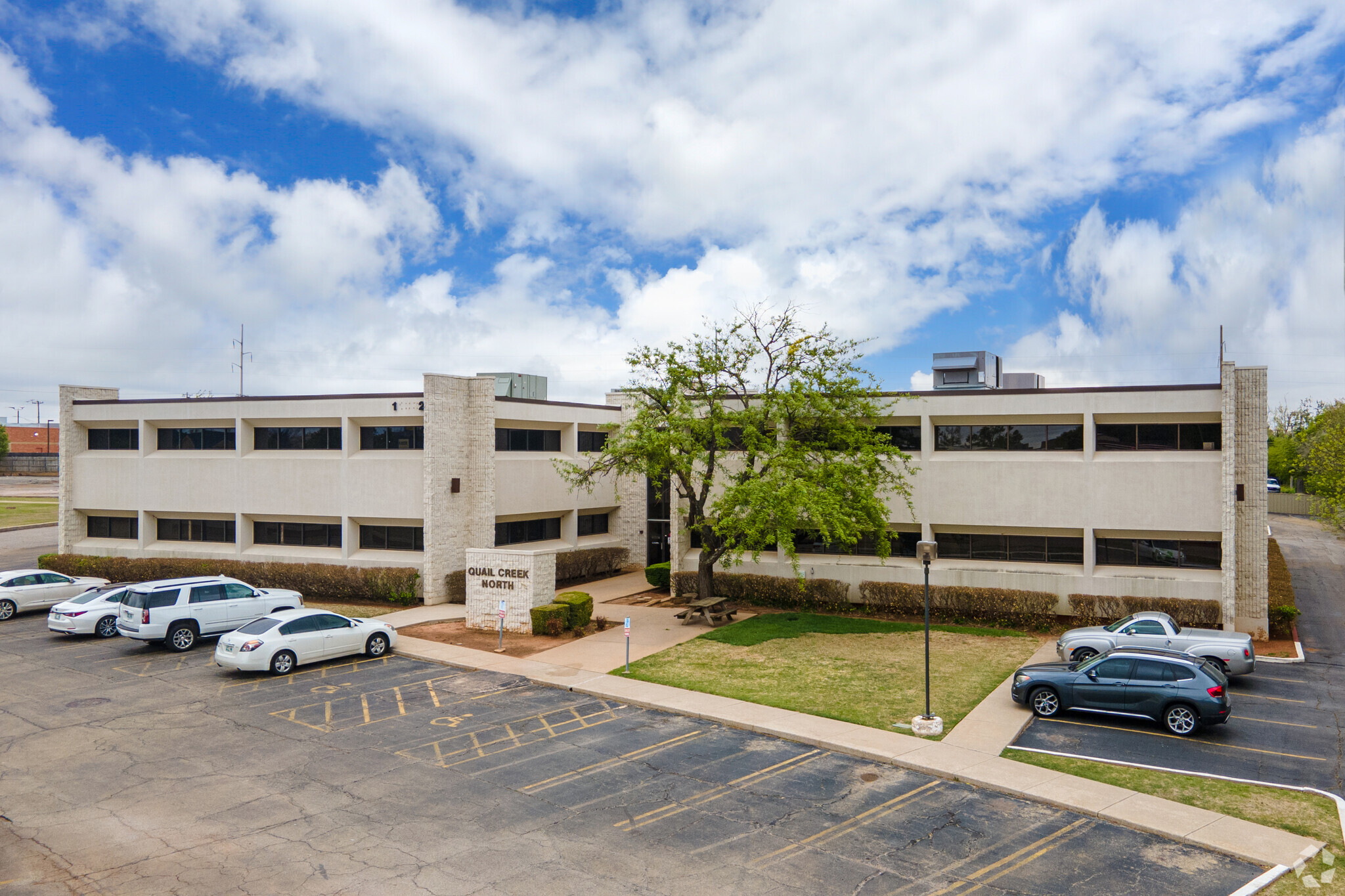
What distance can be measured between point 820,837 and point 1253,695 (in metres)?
13.1

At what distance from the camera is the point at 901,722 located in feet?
51.8

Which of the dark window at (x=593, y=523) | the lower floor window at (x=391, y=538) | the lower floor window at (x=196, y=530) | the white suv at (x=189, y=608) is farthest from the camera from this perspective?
the dark window at (x=593, y=523)

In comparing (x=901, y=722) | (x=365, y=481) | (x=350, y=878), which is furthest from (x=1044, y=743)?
(x=365, y=481)

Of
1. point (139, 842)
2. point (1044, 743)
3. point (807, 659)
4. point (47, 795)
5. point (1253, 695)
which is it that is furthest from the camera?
point (807, 659)

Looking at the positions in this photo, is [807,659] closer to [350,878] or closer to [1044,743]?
[1044,743]

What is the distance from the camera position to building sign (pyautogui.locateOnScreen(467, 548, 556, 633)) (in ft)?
80.6

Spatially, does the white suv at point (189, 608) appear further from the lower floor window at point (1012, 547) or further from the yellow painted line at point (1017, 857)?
the lower floor window at point (1012, 547)

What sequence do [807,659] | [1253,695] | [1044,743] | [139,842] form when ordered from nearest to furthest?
[139,842]
[1044,743]
[1253,695]
[807,659]

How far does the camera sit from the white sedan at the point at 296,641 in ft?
63.2

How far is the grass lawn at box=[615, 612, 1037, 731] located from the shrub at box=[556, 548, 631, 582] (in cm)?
1092

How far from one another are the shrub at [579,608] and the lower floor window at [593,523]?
12.1 meters

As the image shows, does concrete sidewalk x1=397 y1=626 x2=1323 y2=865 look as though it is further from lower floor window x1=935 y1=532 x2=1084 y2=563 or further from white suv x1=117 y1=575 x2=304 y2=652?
lower floor window x1=935 y1=532 x2=1084 y2=563

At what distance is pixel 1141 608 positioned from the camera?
973 inches

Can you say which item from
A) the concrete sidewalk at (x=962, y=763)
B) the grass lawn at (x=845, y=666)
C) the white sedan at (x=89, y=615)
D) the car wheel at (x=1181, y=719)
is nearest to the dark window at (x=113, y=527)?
the white sedan at (x=89, y=615)
